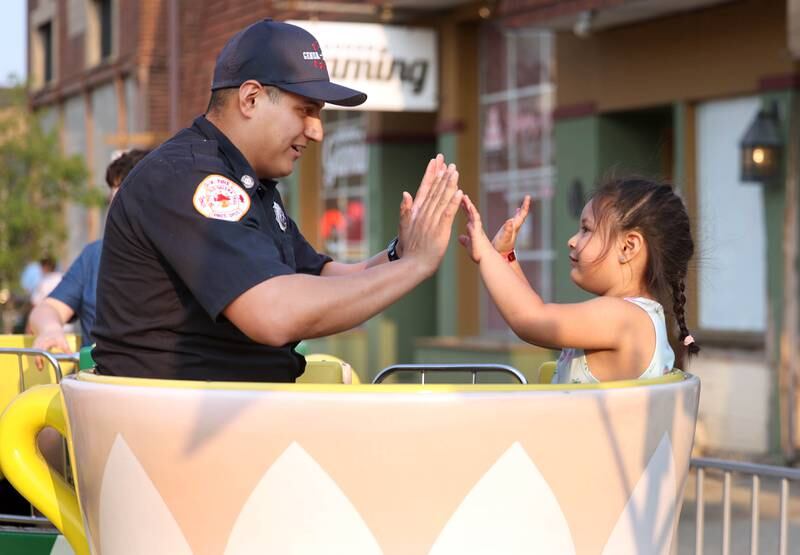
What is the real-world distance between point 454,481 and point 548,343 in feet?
3.18

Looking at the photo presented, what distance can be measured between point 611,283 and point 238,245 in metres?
1.12

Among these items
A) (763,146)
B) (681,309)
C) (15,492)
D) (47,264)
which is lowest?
(15,492)

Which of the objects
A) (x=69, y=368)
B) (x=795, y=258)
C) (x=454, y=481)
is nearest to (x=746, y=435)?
(x=795, y=258)

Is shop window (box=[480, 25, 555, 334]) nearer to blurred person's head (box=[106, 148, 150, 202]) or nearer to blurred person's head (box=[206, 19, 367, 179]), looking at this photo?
blurred person's head (box=[106, 148, 150, 202])

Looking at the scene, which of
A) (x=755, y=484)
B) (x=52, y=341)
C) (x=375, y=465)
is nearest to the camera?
(x=375, y=465)

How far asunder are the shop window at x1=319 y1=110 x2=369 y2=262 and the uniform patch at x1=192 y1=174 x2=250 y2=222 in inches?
559

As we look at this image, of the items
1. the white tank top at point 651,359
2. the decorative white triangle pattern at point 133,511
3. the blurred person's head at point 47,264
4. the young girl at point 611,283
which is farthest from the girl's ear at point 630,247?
the blurred person's head at point 47,264

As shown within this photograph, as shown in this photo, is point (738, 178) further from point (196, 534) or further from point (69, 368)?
point (196, 534)

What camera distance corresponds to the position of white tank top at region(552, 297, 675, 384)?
3238 millimetres

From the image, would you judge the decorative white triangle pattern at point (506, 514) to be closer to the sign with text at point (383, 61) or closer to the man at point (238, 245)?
the man at point (238, 245)

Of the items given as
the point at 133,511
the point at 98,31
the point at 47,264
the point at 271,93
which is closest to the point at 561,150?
the point at 47,264

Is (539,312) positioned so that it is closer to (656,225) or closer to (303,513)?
(656,225)

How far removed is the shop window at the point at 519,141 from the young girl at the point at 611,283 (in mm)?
9656

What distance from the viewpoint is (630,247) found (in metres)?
3.49
